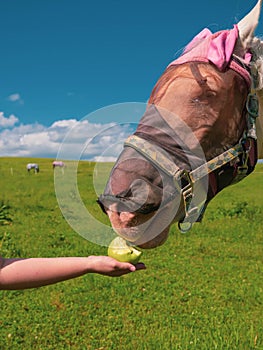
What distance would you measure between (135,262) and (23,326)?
2.85 meters

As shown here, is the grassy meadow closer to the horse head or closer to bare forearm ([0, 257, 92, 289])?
bare forearm ([0, 257, 92, 289])

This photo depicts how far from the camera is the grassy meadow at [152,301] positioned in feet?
13.0

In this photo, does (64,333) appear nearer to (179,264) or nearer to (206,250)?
(179,264)

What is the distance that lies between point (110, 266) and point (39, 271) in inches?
14.3

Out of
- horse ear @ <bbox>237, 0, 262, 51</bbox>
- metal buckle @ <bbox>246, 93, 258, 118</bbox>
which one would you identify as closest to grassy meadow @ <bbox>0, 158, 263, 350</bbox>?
metal buckle @ <bbox>246, 93, 258, 118</bbox>

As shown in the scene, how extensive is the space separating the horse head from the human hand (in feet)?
0.71

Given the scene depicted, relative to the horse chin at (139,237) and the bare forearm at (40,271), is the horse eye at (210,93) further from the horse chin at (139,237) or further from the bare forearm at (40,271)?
→ the bare forearm at (40,271)

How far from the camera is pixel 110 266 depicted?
6.32 ft

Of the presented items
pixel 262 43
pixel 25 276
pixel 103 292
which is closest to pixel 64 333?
pixel 103 292

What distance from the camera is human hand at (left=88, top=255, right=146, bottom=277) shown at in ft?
6.21

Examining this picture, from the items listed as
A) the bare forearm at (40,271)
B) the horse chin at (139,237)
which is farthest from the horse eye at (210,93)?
the bare forearm at (40,271)

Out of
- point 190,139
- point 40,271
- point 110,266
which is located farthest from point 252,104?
point 40,271

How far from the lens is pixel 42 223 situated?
9.30 m

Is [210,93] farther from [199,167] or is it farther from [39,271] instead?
[39,271]
